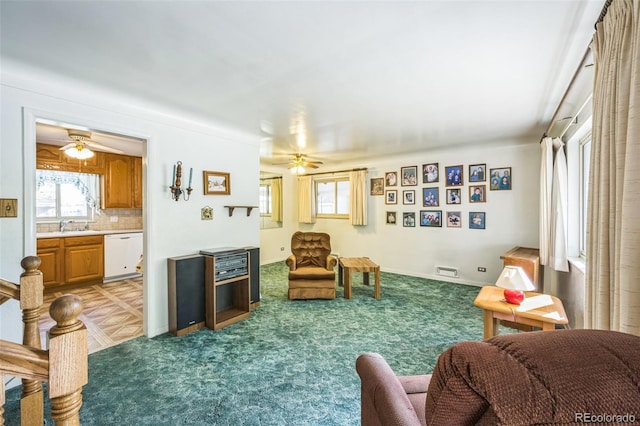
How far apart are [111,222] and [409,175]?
19.3 ft

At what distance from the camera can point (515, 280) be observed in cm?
223

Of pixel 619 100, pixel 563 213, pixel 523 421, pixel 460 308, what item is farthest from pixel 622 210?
pixel 460 308

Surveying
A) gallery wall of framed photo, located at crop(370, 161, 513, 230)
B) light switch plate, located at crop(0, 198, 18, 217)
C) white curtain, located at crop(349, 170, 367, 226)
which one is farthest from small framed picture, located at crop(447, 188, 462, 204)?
light switch plate, located at crop(0, 198, 18, 217)

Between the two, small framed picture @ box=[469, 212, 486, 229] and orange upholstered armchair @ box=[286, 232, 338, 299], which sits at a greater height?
small framed picture @ box=[469, 212, 486, 229]

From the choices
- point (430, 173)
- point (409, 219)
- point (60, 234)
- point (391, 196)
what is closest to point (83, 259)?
point (60, 234)

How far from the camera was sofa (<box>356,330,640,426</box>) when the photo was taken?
515 mm

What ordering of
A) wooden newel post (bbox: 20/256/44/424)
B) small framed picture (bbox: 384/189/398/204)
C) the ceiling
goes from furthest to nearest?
small framed picture (bbox: 384/189/398/204), the ceiling, wooden newel post (bbox: 20/256/44/424)

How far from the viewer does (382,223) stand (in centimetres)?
605

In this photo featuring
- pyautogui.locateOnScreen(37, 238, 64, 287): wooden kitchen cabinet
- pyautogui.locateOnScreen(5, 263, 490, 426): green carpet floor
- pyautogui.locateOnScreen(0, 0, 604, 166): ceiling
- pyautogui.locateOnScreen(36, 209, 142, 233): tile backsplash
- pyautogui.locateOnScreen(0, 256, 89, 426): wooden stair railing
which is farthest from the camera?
pyautogui.locateOnScreen(36, 209, 142, 233): tile backsplash

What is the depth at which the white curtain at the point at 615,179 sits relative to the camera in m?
1.07

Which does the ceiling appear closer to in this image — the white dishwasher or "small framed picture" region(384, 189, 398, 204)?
"small framed picture" region(384, 189, 398, 204)

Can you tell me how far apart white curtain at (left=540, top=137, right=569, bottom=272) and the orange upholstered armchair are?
2.74m

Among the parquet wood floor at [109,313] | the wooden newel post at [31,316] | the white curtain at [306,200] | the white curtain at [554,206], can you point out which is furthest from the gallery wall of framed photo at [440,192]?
the wooden newel post at [31,316]

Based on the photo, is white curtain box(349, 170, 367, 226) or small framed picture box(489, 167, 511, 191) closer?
small framed picture box(489, 167, 511, 191)
